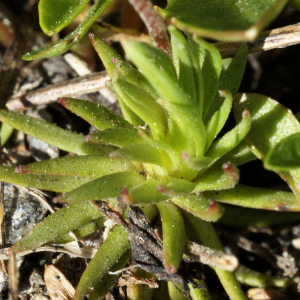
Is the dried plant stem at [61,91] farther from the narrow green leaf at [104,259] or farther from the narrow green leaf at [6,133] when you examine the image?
the narrow green leaf at [104,259]

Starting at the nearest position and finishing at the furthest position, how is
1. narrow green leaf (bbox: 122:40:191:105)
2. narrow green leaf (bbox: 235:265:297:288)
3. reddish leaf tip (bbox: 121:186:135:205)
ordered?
narrow green leaf (bbox: 122:40:191:105) < reddish leaf tip (bbox: 121:186:135:205) < narrow green leaf (bbox: 235:265:297:288)

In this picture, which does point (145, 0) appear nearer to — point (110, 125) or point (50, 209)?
point (110, 125)

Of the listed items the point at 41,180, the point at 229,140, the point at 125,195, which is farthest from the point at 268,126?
the point at 41,180

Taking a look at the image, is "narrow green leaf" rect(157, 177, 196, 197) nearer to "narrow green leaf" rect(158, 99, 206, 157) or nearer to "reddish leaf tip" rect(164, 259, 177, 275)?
"narrow green leaf" rect(158, 99, 206, 157)

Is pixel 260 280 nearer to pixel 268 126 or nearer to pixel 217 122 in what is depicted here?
pixel 268 126

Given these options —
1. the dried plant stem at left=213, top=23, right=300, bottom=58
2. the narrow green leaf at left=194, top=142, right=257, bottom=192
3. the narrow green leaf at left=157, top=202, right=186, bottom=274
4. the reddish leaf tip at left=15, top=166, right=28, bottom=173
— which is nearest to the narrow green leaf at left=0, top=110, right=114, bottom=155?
the reddish leaf tip at left=15, top=166, right=28, bottom=173

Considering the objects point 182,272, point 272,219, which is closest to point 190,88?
point 182,272

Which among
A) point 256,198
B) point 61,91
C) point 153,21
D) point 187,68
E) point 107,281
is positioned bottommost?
point 107,281
